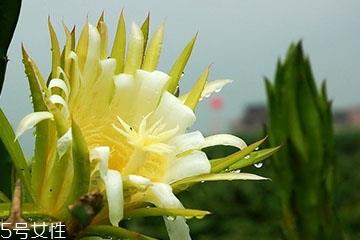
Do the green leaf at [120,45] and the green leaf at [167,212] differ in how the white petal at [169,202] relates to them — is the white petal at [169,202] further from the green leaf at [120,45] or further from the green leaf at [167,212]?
the green leaf at [120,45]

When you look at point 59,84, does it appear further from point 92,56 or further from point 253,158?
point 253,158

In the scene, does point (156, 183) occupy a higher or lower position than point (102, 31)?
lower

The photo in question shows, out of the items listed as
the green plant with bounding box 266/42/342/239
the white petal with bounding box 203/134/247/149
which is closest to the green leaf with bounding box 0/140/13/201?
the white petal with bounding box 203/134/247/149

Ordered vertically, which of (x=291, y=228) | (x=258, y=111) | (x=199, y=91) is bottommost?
(x=291, y=228)

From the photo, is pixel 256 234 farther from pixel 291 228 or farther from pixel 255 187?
pixel 291 228

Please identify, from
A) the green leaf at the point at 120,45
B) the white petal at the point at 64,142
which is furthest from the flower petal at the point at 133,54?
the white petal at the point at 64,142

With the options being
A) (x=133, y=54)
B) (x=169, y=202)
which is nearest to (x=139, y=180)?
(x=169, y=202)

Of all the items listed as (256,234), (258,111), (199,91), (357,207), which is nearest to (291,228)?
(199,91)
